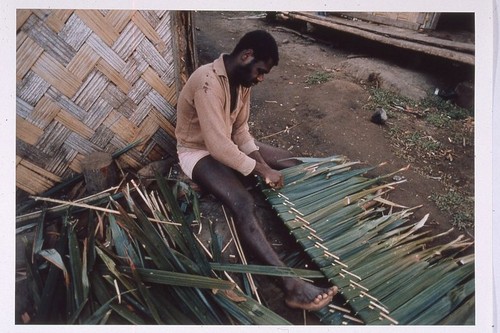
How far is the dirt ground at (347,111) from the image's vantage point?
1287 mm

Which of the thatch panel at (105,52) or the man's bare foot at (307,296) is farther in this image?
the thatch panel at (105,52)

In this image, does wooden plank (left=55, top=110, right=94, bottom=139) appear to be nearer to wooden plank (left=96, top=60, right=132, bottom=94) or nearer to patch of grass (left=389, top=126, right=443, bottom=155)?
wooden plank (left=96, top=60, right=132, bottom=94)

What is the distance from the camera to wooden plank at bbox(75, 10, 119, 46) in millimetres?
1168

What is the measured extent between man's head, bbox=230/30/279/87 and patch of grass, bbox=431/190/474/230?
0.73 m

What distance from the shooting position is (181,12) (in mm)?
1279

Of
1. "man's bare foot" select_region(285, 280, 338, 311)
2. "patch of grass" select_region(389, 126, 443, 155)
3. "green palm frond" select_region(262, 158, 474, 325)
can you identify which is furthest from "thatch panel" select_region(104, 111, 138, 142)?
"patch of grass" select_region(389, 126, 443, 155)

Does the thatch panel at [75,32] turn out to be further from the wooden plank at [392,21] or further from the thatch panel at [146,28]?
→ the wooden plank at [392,21]

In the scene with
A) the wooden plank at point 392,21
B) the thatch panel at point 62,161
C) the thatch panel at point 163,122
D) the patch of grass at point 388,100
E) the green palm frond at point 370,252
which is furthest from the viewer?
the wooden plank at point 392,21

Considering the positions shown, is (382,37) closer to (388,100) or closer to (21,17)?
(388,100)

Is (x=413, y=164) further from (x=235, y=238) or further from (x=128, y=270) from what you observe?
(x=128, y=270)

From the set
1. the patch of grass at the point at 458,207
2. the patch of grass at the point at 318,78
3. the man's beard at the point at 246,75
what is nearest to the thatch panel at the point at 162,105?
the man's beard at the point at 246,75

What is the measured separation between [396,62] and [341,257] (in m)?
1.40

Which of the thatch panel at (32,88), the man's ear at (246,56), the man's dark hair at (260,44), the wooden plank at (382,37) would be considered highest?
the wooden plank at (382,37)

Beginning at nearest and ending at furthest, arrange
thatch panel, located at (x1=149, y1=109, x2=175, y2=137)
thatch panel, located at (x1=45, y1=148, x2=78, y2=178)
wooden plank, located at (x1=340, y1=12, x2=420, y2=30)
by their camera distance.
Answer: thatch panel, located at (x1=45, y1=148, x2=78, y2=178) < thatch panel, located at (x1=149, y1=109, x2=175, y2=137) < wooden plank, located at (x1=340, y1=12, x2=420, y2=30)
